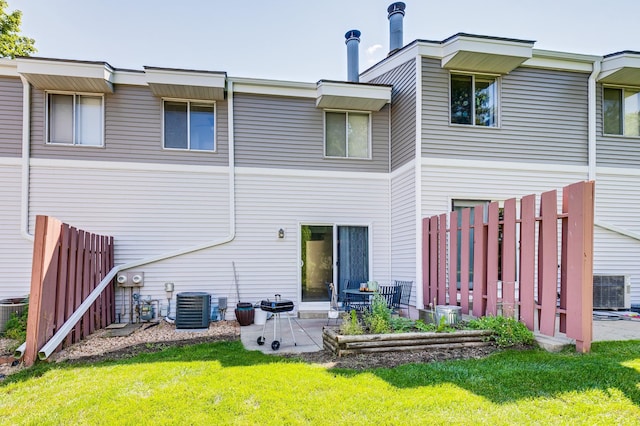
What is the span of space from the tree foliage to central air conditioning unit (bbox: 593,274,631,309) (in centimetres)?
1851

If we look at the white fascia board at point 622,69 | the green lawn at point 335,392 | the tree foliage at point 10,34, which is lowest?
the green lawn at point 335,392

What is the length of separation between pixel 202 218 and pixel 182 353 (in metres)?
3.57

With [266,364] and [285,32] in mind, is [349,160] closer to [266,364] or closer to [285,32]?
[285,32]

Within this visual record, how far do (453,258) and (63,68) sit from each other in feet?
26.7

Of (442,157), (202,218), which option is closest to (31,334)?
(202,218)

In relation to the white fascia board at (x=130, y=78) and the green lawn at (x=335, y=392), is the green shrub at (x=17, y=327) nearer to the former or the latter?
the green lawn at (x=335, y=392)

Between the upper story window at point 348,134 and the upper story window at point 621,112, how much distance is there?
5376 millimetres

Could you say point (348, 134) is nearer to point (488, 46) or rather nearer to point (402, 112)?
point (402, 112)

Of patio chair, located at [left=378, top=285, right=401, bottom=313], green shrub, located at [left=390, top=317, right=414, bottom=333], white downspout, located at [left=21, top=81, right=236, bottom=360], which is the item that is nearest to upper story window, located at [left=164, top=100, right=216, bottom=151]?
white downspout, located at [left=21, top=81, right=236, bottom=360]

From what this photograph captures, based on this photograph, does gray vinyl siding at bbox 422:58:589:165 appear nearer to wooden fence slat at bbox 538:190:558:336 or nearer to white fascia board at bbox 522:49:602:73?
white fascia board at bbox 522:49:602:73

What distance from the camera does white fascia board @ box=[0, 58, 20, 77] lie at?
7555 millimetres

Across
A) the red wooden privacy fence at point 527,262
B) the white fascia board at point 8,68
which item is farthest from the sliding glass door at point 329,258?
the white fascia board at point 8,68

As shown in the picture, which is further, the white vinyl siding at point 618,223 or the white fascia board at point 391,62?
the white vinyl siding at point 618,223

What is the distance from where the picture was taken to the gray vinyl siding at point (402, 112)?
7.68 m
